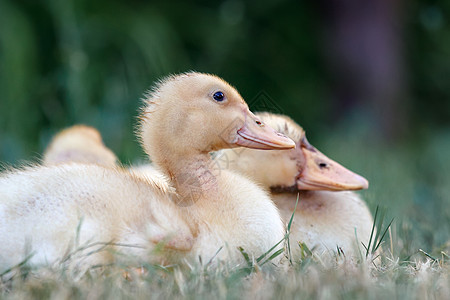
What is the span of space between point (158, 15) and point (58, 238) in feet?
15.9

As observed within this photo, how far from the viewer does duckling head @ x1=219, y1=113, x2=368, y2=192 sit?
2959 mm

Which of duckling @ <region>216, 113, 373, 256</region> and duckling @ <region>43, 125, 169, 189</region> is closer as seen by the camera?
duckling @ <region>216, 113, 373, 256</region>

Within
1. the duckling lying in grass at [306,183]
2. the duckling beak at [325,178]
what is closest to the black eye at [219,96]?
the duckling lying in grass at [306,183]

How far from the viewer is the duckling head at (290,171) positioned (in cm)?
296

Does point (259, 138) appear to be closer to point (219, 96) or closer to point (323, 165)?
point (219, 96)

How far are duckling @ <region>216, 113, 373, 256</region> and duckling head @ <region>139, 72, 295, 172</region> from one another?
0.24m

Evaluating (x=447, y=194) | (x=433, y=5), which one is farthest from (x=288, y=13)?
(x=447, y=194)

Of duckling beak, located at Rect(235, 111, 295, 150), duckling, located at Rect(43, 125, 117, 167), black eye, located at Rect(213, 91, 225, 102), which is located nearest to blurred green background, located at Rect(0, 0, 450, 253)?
duckling, located at Rect(43, 125, 117, 167)

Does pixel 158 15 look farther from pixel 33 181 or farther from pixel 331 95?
pixel 33 181

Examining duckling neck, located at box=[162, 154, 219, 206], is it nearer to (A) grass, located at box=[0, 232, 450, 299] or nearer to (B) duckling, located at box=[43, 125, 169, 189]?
(A) grass, located at box=[0, 232, 450, 299]

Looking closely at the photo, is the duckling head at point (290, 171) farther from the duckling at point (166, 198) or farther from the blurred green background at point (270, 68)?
the blurred green background at point (270, 68)

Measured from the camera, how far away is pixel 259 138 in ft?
8.65

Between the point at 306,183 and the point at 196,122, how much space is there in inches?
26.3

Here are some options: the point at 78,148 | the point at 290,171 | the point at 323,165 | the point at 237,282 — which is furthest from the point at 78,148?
the point at 237,282
